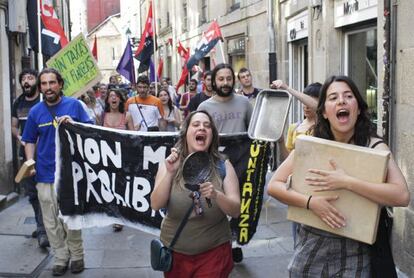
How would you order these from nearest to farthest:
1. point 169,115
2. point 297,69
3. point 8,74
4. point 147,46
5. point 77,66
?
point 77,66, point 8,74, point 169,115, point 297,69, point 147,46

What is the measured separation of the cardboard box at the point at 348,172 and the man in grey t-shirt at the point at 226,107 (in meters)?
2.91

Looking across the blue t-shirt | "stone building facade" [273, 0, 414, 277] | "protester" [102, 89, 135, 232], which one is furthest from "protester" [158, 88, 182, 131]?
the blue t-shirt

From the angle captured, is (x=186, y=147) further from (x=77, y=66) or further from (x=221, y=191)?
(x=77, y=66)

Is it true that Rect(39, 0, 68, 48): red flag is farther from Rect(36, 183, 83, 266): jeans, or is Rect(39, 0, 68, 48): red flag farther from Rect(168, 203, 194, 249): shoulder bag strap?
Rect(168, 203, 194, 249): shoulder bag strap

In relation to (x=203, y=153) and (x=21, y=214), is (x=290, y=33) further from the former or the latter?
(x=203, y=153)

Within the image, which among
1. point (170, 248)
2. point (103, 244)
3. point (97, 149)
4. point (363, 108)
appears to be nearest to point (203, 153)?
point (170, 248)

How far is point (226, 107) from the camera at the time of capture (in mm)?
5738

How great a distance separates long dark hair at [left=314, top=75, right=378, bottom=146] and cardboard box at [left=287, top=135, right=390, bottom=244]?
0.56ft

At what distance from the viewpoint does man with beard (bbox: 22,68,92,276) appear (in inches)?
215

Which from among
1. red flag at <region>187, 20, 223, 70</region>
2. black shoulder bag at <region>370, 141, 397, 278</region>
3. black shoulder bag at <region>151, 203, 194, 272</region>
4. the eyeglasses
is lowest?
black shoulder bag at <region>151, 203, 194, 272</region>

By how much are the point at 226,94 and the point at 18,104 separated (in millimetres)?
3190

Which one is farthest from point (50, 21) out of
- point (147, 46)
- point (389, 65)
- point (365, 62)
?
point (389, 65)

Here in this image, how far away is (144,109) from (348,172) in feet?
21.2

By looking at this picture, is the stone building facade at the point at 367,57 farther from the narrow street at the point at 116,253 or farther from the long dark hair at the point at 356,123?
the long dark hair at the point at 356,123
